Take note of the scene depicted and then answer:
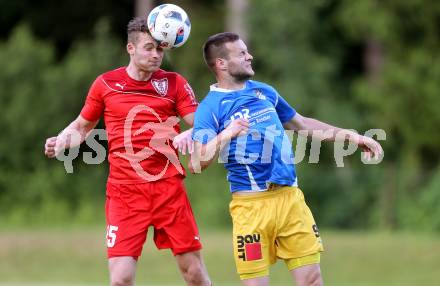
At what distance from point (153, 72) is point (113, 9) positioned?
Answer: 20.5m

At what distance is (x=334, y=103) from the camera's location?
22406 millimetres

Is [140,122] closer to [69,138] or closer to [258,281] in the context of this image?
[69,138]

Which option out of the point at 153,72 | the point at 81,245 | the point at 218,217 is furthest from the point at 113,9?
the point at 153,72

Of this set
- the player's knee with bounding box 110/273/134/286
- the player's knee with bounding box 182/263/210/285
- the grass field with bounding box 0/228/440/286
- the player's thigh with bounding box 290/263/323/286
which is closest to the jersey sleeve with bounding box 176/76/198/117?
the player's knee with bounding box 182/263/210/285

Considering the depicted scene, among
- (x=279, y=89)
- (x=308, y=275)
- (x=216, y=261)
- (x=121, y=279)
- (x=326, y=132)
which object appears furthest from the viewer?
(x=279, y=89)

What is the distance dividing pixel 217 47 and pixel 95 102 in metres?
1.10

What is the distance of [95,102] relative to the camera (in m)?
7.74

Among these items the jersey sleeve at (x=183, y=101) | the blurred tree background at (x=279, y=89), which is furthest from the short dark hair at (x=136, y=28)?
the blurred tree background at (x=279, y=89)

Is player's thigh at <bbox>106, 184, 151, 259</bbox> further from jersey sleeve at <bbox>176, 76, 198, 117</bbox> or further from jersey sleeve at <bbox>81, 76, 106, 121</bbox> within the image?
jersey sleeve at <bbox>176, 76, 198, 117</bbox>

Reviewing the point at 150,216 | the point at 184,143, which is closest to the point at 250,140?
the point at 184,143

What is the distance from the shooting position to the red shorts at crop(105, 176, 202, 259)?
7.57m

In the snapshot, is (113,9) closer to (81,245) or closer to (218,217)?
(218,217)

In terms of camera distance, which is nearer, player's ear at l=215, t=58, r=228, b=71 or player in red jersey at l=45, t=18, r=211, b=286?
player's ear at l=215, t=58, r=228, b=71

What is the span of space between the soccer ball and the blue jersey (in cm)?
54
